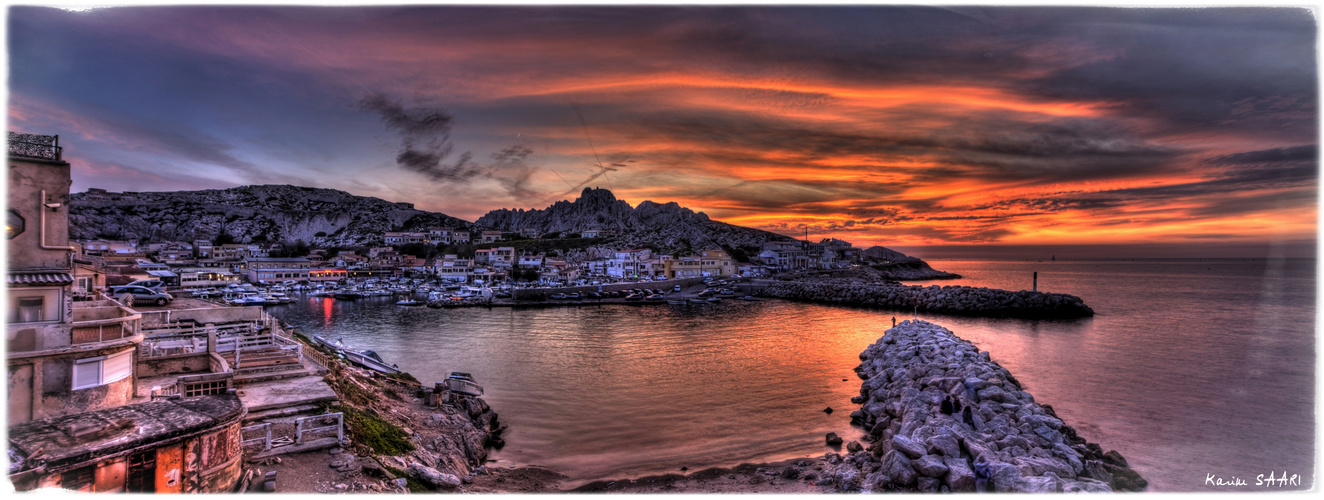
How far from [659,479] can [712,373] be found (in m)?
9.27

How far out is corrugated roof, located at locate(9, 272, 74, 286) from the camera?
5.52 meters

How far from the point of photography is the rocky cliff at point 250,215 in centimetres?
10519

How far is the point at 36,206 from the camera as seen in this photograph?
5590mm

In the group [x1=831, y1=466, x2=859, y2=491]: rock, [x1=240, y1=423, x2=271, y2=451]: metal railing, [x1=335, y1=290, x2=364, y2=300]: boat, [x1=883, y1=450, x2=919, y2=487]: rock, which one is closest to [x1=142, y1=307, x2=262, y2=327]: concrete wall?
[x1=240, y1=423, x2=271, y2=451]: metal railing

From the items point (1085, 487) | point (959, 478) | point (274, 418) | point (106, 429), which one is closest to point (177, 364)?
point (274, 418)

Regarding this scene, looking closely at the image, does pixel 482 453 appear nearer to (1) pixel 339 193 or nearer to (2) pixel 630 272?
(2) pixel 630 272

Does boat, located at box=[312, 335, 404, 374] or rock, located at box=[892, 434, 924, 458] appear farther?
boat, located at box=[312, 335, 404, 374]

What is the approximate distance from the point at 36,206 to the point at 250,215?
14677 centimetres

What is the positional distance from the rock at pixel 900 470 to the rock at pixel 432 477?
Result: 20.5 feet

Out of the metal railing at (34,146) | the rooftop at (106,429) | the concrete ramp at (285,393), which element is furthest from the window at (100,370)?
the metal railing at (34,146)

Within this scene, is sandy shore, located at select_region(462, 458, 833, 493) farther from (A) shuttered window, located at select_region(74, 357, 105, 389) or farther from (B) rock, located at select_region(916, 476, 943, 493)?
(A) shuttered window, located at select_region(74, 357, 105, 389)

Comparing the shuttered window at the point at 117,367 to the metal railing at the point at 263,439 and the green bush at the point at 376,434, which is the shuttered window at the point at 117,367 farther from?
the green bush at the point at 376,434

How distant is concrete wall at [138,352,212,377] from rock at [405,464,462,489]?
5.14m

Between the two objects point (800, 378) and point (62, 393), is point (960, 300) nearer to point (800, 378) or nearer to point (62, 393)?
point (800, 378)
